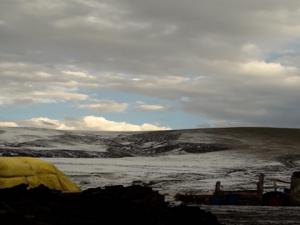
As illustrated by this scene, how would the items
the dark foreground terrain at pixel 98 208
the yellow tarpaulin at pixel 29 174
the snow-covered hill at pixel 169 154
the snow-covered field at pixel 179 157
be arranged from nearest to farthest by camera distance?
1. the dark foreground terrain at pixel 98 208
2. the yellow tarpaulin at pixel 29 174
3. the snow-covered field at pixel 179 157
4. the snow-covered hill at pixel 169 154

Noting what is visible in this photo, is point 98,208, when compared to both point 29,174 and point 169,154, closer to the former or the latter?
point 29,174

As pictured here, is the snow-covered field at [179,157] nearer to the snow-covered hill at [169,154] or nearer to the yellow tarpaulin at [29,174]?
the snow-covered hill at [169,154]

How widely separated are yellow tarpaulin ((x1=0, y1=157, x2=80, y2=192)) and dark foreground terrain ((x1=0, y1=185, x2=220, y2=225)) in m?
4.18

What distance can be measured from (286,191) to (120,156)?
124 feet

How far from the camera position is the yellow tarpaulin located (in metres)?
18.3

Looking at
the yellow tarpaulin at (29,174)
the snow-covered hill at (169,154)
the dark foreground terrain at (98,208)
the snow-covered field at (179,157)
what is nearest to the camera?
the dark foreground terrain at (98,208)

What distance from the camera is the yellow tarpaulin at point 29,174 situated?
1834cm

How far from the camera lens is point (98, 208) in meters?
12.7

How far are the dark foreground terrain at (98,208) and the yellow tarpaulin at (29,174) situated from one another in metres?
4.18

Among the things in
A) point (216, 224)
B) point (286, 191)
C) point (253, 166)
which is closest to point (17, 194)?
point (216, 224)

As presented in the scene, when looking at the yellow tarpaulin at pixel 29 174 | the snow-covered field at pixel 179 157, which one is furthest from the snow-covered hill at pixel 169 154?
the yellow tarpaulin at pixel 29 174

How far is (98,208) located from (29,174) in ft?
22.9

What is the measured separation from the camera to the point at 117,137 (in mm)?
88188

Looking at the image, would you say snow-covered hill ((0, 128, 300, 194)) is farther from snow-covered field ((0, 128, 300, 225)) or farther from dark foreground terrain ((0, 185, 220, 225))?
dark foreground terrain ((0, 185, 220, 225))
